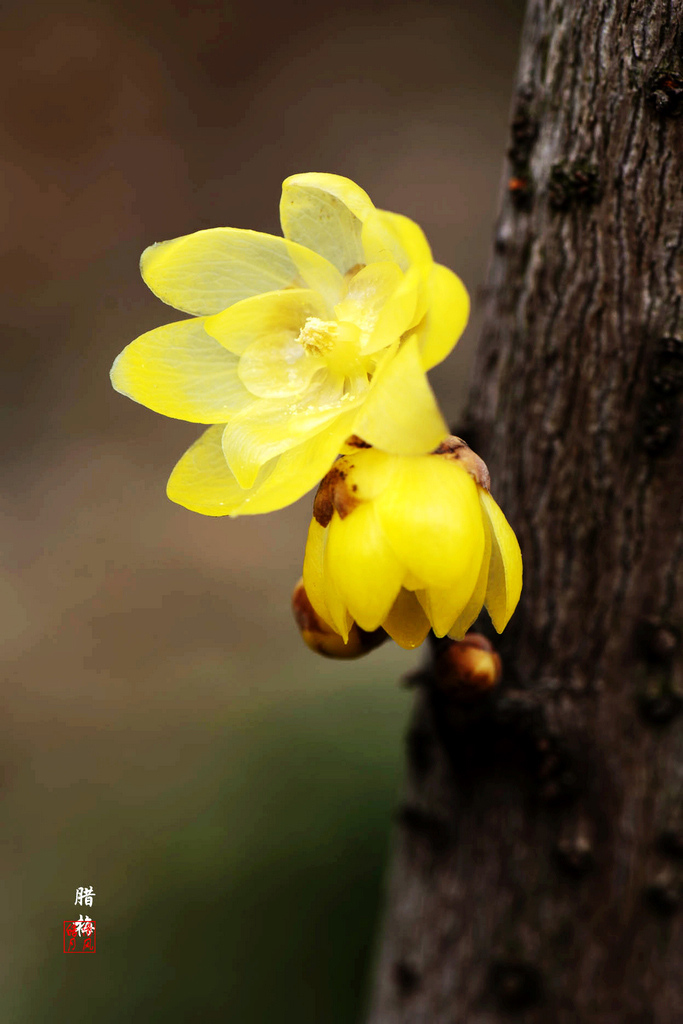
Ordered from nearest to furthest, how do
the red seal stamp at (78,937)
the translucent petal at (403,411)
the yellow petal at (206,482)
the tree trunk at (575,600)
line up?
the translucent petal at (403,411) < the yellow petal at (206,482) < the tree trunk at (575,600) < the red seal stamp at (78,937)

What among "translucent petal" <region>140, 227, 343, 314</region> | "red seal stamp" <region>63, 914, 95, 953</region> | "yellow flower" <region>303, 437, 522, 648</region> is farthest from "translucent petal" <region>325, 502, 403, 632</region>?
"red seal stamp" <region>63, 914, 95, 953</region>

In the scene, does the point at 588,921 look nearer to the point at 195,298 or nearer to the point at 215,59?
the point at 195,298

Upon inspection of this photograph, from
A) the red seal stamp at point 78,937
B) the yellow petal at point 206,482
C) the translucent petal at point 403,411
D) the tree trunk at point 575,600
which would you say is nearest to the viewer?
the translucent petal at point 403,411

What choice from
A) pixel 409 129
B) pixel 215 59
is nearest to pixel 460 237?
pixel 409 129

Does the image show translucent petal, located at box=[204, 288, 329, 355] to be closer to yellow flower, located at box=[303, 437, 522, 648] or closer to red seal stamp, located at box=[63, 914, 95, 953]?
yellow flower, located at box=[303, 437, 522, 648]

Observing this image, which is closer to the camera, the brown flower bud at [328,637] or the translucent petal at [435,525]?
the translucent petal at [435,525]

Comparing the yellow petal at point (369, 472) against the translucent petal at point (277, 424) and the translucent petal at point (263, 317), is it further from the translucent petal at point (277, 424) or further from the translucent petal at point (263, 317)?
the translucent petal at point (263, 317)

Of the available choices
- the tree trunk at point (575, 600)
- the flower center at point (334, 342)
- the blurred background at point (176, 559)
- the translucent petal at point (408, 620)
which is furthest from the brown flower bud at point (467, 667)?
the blurred background at point (176, 559)
